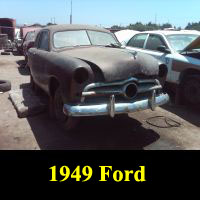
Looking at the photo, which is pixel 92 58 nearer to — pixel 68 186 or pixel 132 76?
pixel 132 76

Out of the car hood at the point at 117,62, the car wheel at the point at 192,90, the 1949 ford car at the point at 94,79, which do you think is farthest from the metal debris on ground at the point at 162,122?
the car hood at the point at 117,62

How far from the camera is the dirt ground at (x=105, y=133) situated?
14.2ft

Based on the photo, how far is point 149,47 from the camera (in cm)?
730

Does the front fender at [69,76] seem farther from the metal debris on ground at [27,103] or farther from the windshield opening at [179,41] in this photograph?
the windshield opening at [179,41]


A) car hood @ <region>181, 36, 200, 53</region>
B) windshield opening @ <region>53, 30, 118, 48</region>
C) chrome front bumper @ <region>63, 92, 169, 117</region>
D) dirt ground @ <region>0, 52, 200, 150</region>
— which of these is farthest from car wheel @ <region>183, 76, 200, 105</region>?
chrome front bumper @ <region>63, 92, 169, 117</region>

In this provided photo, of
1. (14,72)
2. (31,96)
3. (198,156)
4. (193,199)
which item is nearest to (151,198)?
(193,199)

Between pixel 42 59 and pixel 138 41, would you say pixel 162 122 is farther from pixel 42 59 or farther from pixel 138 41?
pixel 138 41

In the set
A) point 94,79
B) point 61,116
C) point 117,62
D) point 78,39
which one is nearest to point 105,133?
point 61,116

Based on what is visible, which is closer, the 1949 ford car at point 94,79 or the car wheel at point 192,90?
the 1949 ford car at point 94,79

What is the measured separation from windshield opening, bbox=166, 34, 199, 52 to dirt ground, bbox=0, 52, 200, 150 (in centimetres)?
161

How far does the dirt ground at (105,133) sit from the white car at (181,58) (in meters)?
0.52

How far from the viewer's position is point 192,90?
597 cm

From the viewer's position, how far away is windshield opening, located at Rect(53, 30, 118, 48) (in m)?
5.34

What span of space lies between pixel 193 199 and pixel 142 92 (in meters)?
1.86
